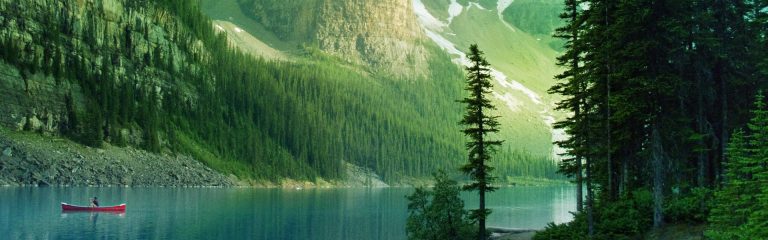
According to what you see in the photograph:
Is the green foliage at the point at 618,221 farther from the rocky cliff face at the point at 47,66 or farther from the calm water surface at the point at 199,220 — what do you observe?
the rocky cliff face at the point at 47,66

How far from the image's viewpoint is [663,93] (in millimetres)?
39812

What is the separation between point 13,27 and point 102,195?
249 feet

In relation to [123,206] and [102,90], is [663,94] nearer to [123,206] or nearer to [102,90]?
[123,206]

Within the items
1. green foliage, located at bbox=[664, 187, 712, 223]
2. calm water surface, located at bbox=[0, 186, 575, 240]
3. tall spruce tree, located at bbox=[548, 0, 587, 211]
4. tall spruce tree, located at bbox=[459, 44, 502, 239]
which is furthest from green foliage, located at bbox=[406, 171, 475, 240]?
calm water surface, located at bbox=[0, 186, 575, 240]

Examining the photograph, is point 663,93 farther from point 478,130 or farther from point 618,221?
point 478,130

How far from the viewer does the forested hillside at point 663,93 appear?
130ft

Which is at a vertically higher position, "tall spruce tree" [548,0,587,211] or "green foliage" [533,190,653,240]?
"tall spruce tree" [548,0,587,211]

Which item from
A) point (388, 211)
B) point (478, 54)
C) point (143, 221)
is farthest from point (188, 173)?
point (478, 54)

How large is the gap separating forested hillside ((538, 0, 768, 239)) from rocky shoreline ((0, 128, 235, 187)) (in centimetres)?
12465

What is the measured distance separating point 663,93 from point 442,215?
1955 centimetres

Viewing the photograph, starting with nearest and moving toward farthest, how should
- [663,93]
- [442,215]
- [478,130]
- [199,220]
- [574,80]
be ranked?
[663,93] < [574,80] < [478,130] < [442,215] < [199,220]

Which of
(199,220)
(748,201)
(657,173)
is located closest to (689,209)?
(657,173)

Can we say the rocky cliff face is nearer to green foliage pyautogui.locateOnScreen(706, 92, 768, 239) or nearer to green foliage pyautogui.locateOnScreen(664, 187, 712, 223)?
green foliage pyautogui.locateOnScreen(664, 187, 712, 223)

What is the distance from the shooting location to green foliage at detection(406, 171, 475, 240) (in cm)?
5159
